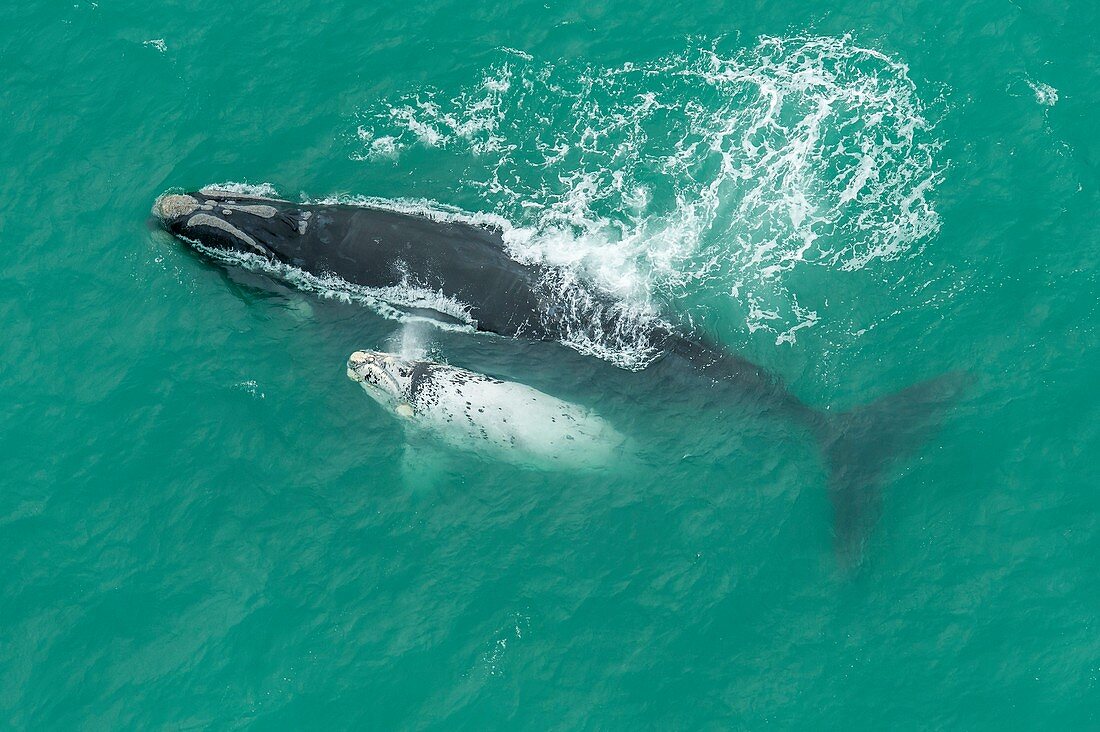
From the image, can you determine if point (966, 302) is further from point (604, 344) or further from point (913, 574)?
point (604, 344)

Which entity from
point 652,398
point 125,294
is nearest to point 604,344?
point 652,398

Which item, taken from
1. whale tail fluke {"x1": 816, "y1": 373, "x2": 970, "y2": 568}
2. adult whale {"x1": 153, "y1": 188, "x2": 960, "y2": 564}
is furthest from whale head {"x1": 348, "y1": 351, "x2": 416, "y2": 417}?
whale tail fluke {"x1": 816, "y1": 373, "x2": 970, "y2": 568}

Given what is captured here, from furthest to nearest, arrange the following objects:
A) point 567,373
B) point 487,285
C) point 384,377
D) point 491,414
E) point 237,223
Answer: point 237,223 < point 487,285 < point 567,373 < point 384,377 < point 491,414

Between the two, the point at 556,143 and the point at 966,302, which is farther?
the point at 556,143

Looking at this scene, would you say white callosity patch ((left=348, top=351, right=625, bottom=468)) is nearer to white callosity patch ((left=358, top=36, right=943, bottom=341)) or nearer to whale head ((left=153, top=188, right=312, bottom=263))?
white callosity patch ((left=358, top=36, right=943, bottom=341))

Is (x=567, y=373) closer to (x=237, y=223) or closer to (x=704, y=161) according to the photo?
(x=704, y=161)

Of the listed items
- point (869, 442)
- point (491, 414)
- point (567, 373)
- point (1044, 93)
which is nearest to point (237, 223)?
point (491, 414)

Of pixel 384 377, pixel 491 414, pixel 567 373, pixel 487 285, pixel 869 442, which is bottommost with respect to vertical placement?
pixel 384 377
